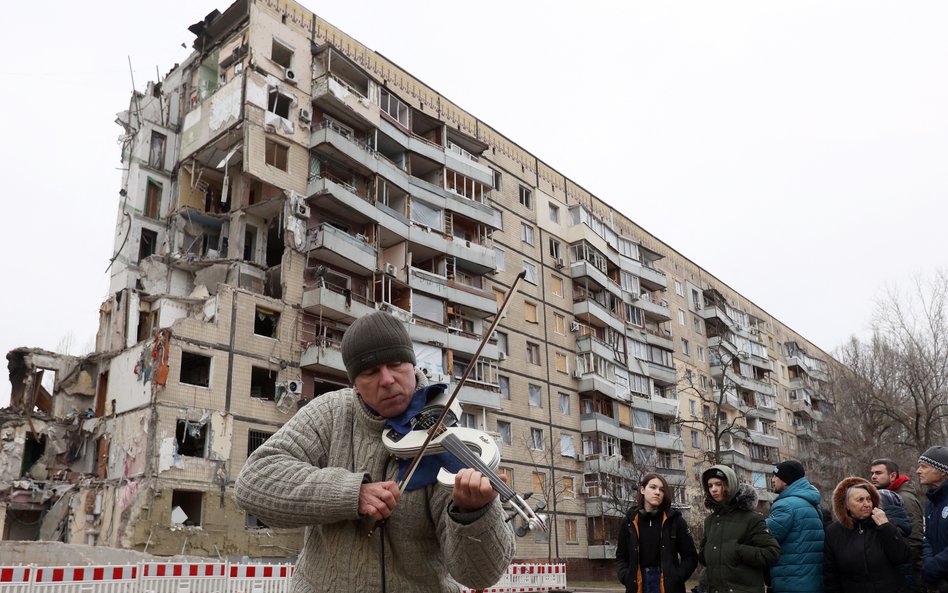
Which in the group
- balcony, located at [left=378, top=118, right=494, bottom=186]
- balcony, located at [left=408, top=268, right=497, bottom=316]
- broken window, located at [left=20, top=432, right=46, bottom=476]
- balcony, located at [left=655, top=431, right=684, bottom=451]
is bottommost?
broken window, located at [left=20, top=432, right=46, bottom=476]

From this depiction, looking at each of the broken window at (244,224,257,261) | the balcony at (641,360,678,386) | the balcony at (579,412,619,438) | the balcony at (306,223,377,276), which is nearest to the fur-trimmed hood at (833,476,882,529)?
the balcony at (306,223,377,276)

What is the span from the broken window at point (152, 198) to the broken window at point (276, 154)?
18.5ft

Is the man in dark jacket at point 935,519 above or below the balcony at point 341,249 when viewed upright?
below

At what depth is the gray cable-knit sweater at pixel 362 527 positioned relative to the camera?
244 cm

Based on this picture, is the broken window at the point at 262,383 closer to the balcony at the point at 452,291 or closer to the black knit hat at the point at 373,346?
the balcony at the point at 452,291

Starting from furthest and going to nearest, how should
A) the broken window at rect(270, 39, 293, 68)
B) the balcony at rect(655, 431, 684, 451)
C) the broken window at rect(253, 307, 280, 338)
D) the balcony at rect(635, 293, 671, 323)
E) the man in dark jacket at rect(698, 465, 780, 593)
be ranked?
the balcony at rect(635, 293, 671, 323) < the balcony at rect(655, 431, 684, 451) < the broken window at rect(270, 39, 293, 68) < the broken window at rect(253, 307, 280, 338) < the man in dark jacket at rect(698, 465, 780, 593)

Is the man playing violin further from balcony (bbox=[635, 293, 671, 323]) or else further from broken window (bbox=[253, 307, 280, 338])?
balcony (bbox=[635, 293, 671, 323])

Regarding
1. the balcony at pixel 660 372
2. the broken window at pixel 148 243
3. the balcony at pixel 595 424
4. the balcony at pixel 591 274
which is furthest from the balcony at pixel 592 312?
the broken window at pixel 148 243

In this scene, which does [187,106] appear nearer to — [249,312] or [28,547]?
[249,312]

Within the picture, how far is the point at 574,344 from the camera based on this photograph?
47.2 meters

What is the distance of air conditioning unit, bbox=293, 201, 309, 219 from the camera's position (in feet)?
103

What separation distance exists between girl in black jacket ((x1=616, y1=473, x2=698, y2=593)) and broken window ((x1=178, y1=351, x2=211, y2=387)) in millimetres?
22343

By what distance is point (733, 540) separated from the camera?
24.4ft

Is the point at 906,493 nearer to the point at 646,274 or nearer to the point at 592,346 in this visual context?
the point at 592,346
